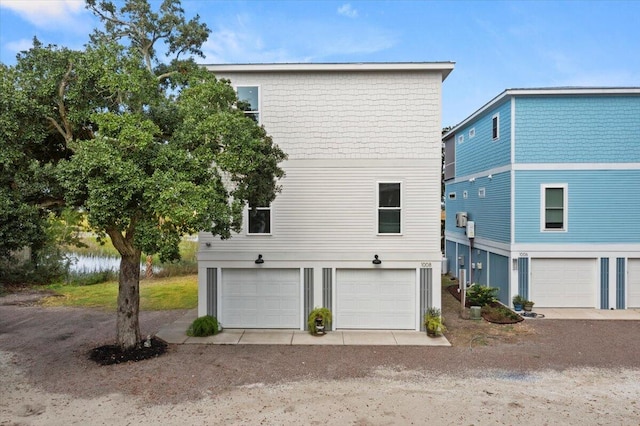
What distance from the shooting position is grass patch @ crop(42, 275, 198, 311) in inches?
620

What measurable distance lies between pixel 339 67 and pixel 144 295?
1307 centimetres

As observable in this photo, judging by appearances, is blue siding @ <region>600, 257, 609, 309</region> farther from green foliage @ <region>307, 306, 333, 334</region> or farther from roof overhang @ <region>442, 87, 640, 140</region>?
green foliage @ <region>307, 306, 333, 334</region>

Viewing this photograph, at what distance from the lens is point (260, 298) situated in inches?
476

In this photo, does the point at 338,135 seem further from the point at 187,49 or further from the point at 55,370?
the point at 187,49

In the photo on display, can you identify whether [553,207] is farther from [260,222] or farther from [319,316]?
[260,222]

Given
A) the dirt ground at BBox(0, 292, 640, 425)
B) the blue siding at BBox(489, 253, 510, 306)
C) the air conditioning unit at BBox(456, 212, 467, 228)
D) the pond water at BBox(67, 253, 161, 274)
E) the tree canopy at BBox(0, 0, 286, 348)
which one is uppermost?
the tree canopy at BBox(0, 0, 286, 348)

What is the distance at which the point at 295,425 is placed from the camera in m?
6.37

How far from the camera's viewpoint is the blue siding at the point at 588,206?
14.2 m

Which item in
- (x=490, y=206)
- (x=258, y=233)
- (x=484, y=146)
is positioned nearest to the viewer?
(x=258, y=233)

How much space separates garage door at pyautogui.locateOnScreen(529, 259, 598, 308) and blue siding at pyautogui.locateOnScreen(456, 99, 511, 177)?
412 centimetres

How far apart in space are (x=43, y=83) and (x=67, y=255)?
19.4 meters

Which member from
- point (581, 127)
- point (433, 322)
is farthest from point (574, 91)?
point (433, 322)

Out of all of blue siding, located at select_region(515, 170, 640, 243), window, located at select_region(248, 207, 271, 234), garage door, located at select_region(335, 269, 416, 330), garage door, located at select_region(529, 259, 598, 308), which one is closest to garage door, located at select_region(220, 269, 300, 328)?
window, located at select_region(248, 207, 271, 234)

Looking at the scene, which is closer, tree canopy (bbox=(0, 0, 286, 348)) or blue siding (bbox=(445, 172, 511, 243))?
tree canopy (bbox=(0, 0, 286, 348))
